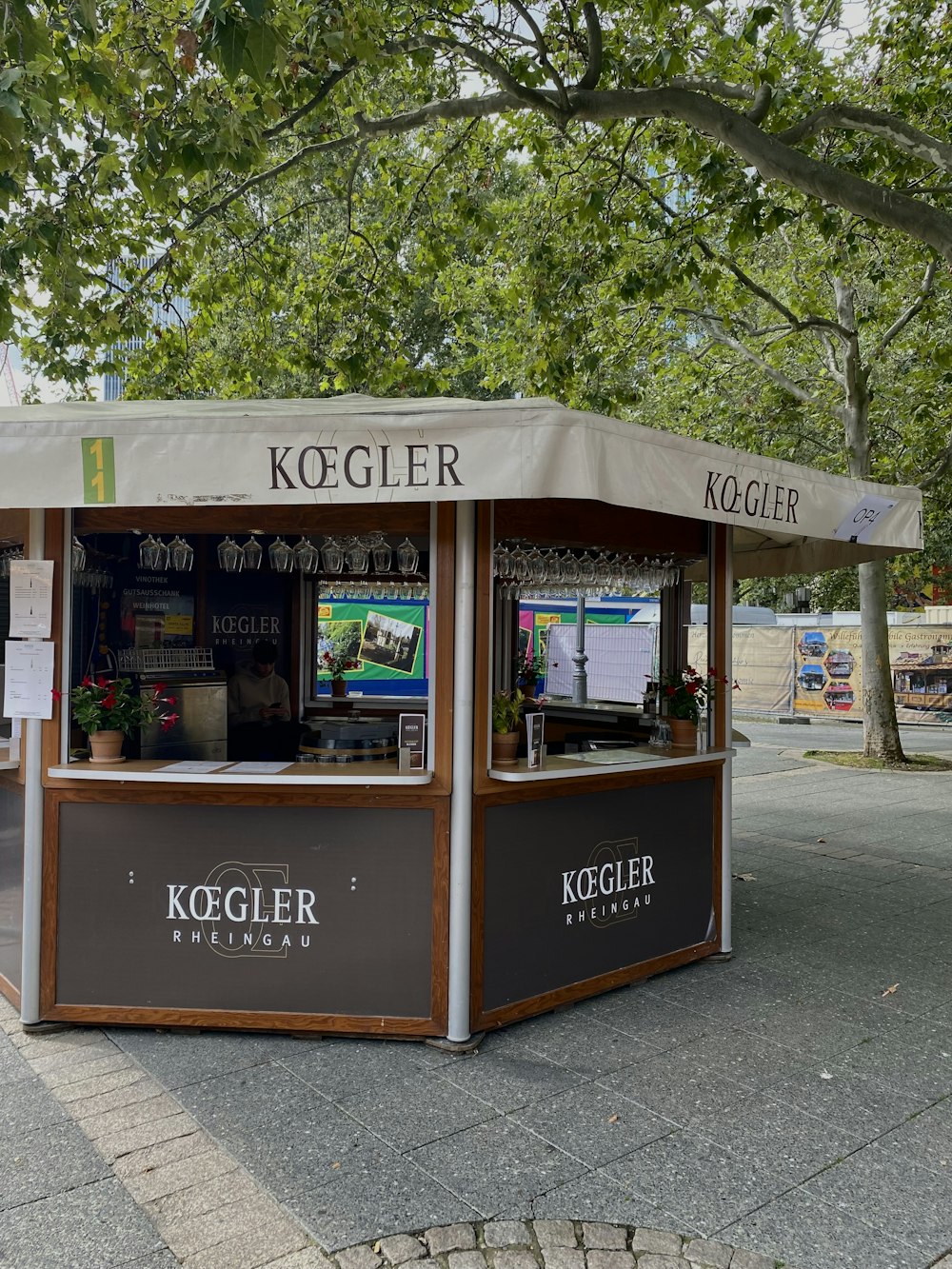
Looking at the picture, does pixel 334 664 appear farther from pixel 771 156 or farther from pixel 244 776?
pixel 771 156

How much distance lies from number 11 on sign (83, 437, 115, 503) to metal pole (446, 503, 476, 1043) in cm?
133

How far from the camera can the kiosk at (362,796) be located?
11.0 ft

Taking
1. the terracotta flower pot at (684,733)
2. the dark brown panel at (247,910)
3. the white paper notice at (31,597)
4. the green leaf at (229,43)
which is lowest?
the dark brown panel at (247,910)

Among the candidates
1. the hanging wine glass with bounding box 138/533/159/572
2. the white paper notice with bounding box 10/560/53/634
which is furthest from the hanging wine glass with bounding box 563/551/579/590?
the white paper notice with bounding box 10/560/53/634

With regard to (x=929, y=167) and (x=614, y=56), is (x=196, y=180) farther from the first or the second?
(x=929, y=167)

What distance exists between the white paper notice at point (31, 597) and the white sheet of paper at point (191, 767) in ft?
1.81

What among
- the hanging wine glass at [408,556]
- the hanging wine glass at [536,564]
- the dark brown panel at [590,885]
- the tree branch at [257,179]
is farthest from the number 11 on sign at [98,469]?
the tree branch at [257,179]

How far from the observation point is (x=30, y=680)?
3.80 metres

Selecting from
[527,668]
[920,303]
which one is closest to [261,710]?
[527,668]

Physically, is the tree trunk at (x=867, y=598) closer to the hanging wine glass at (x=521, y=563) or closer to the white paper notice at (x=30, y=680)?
the hanging wine glass at (x=521, y=563)

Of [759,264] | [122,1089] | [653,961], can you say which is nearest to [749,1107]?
[653,961]

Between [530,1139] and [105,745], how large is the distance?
2305mm

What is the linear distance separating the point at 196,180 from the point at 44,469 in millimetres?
5333

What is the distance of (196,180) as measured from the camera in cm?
762
